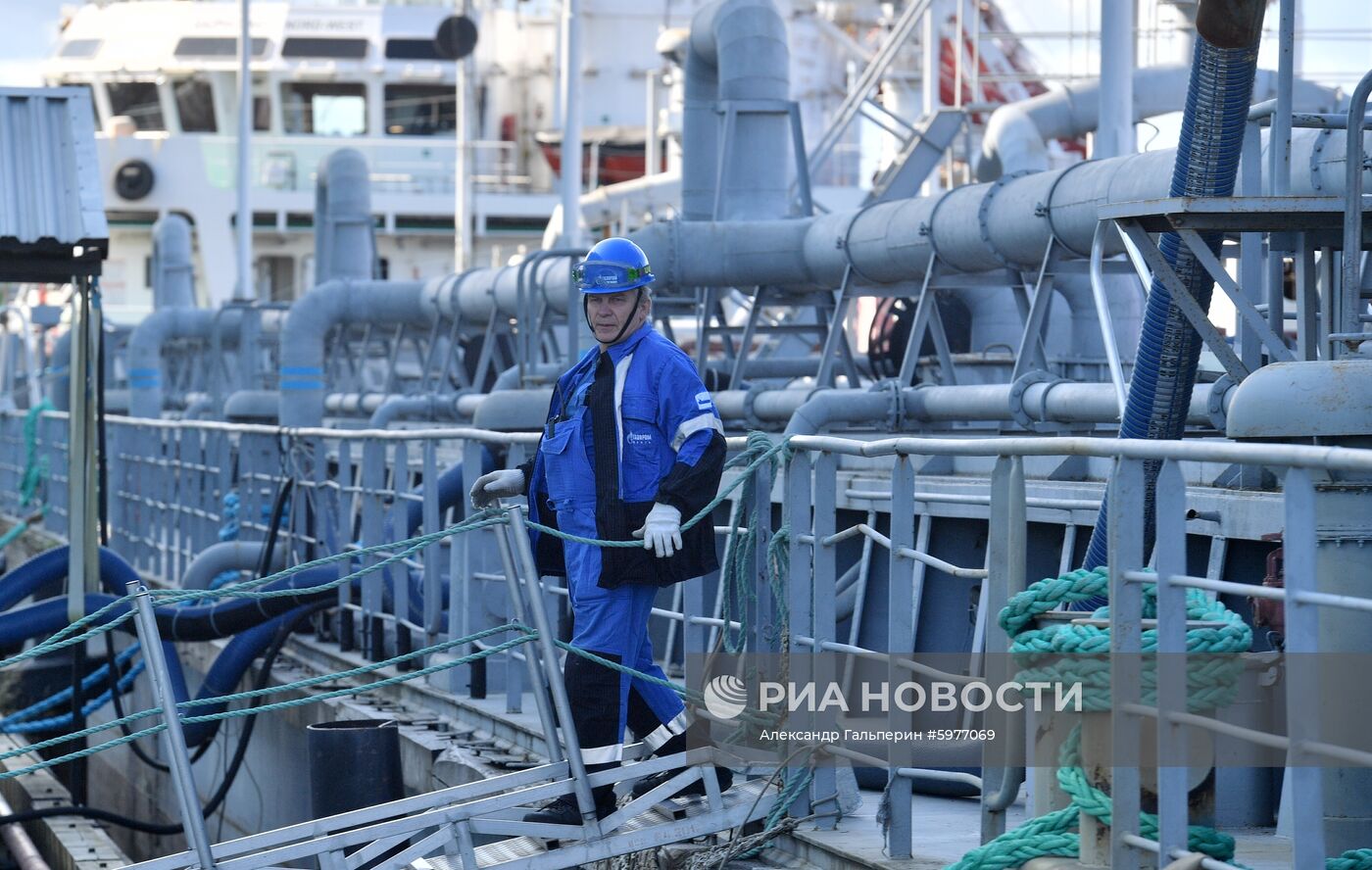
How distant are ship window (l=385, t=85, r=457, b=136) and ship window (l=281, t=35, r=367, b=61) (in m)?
0.98

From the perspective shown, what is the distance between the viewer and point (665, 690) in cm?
591

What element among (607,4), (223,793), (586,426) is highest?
(607,4)

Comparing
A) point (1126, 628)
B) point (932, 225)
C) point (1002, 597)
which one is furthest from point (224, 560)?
point (1126, 628)

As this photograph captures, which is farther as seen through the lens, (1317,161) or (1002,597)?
(1317,161)

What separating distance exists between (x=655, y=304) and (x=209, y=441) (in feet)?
12.7

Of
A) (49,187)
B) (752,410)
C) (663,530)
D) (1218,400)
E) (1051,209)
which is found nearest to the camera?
(663,530)

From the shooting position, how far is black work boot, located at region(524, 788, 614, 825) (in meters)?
5.55

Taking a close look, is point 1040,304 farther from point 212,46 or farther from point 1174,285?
point 212,46

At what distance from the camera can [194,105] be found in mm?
40000

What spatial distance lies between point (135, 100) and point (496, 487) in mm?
36929

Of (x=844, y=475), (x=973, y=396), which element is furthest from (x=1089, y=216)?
(x=844, y=475)

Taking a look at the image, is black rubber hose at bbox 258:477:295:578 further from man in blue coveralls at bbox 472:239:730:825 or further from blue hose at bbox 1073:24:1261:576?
blue hose at bbox 1073:24:1261:576

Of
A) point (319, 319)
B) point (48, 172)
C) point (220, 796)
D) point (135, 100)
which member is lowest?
point (220, 796)

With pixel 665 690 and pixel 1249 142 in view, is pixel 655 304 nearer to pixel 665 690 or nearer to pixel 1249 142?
pixel 1249 142
